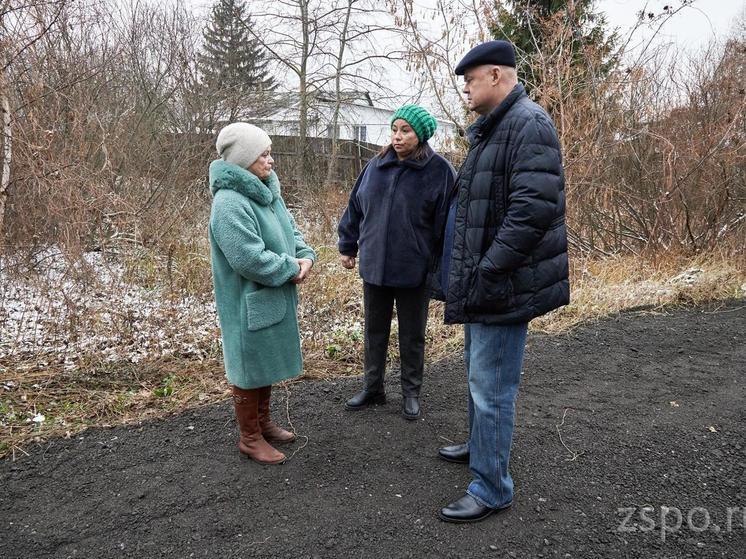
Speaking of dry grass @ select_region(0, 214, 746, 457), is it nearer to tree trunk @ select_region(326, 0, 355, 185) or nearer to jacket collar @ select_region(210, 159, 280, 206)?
jacket collar @ select_region(210, 159, 280, 206)

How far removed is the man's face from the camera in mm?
2410

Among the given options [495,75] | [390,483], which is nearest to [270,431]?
[390,483]

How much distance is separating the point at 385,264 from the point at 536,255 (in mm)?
1332

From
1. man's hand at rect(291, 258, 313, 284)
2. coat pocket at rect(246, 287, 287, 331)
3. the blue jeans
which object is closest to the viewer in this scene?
the blue jeans

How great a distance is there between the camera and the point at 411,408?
12.2 feet

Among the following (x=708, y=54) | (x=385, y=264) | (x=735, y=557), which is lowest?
(x=735, y=557)

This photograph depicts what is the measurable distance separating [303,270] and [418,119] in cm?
118

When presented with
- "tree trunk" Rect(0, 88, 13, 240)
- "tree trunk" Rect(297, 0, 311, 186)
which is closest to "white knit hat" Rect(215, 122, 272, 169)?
"tree trunk" Rect(0, 88, 13, 240)

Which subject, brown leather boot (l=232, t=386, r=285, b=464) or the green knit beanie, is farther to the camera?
the green knit beanie

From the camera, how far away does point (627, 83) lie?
773 centimetres

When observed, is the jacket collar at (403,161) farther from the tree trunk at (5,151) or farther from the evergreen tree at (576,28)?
the evergreen tree at (576,28)

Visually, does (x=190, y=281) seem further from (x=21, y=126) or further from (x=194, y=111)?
(x=194, y=111)

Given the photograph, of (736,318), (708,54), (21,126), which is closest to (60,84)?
(21,126)

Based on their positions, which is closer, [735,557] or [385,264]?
[735,557]
